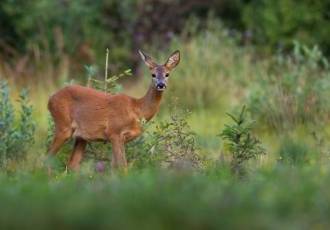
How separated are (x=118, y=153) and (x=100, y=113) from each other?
0.61 metres

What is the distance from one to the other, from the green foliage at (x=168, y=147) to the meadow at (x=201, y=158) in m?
0.02

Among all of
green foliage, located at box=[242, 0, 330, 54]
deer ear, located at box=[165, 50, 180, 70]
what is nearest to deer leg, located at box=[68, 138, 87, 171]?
deer ear, located at box=[165, 50, 180, 70]

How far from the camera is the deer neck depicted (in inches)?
429

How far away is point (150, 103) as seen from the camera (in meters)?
10.9

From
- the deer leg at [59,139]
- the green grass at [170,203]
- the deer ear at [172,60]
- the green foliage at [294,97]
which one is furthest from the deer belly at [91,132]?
the green foliage at [294,97]

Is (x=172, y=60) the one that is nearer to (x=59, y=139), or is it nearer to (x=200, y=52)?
(x=59, y=139)

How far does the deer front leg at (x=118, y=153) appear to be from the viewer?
34.1 ft

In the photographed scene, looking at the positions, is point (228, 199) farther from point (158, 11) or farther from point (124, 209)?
point (158, 11)

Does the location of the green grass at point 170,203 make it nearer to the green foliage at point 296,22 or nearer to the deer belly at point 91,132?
the deer belly at point 91,132

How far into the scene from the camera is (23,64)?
58.3 ft

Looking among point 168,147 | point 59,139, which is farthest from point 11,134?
point 168,147

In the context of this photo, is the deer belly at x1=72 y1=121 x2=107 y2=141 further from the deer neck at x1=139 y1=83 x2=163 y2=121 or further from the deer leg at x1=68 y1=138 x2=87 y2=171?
the deer neck at x1=139 y1=83 x2=163 y2=121

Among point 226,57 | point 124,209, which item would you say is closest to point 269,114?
point 226,57

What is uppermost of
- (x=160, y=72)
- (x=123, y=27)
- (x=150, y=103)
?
(x=123, y=27)
